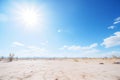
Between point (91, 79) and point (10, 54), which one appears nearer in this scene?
point (91, 79)

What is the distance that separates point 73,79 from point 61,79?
0.61m

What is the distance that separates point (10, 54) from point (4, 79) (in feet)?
79.7

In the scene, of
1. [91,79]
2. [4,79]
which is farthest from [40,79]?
[91,79]

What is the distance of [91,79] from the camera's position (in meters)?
5.53

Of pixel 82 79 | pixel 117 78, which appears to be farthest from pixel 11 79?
pixel 117 78

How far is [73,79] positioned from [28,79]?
90.0 inches

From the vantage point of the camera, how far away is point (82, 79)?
5578 mm

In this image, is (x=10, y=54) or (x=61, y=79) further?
(x=10, y=54)

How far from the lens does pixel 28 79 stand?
18.5 feet

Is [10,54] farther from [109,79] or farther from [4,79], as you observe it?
[109,79]

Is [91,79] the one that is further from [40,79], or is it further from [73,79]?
[40,79]

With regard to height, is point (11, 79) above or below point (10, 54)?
below

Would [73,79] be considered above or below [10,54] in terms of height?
below

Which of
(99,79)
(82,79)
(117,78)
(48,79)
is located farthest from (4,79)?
(117,78)
